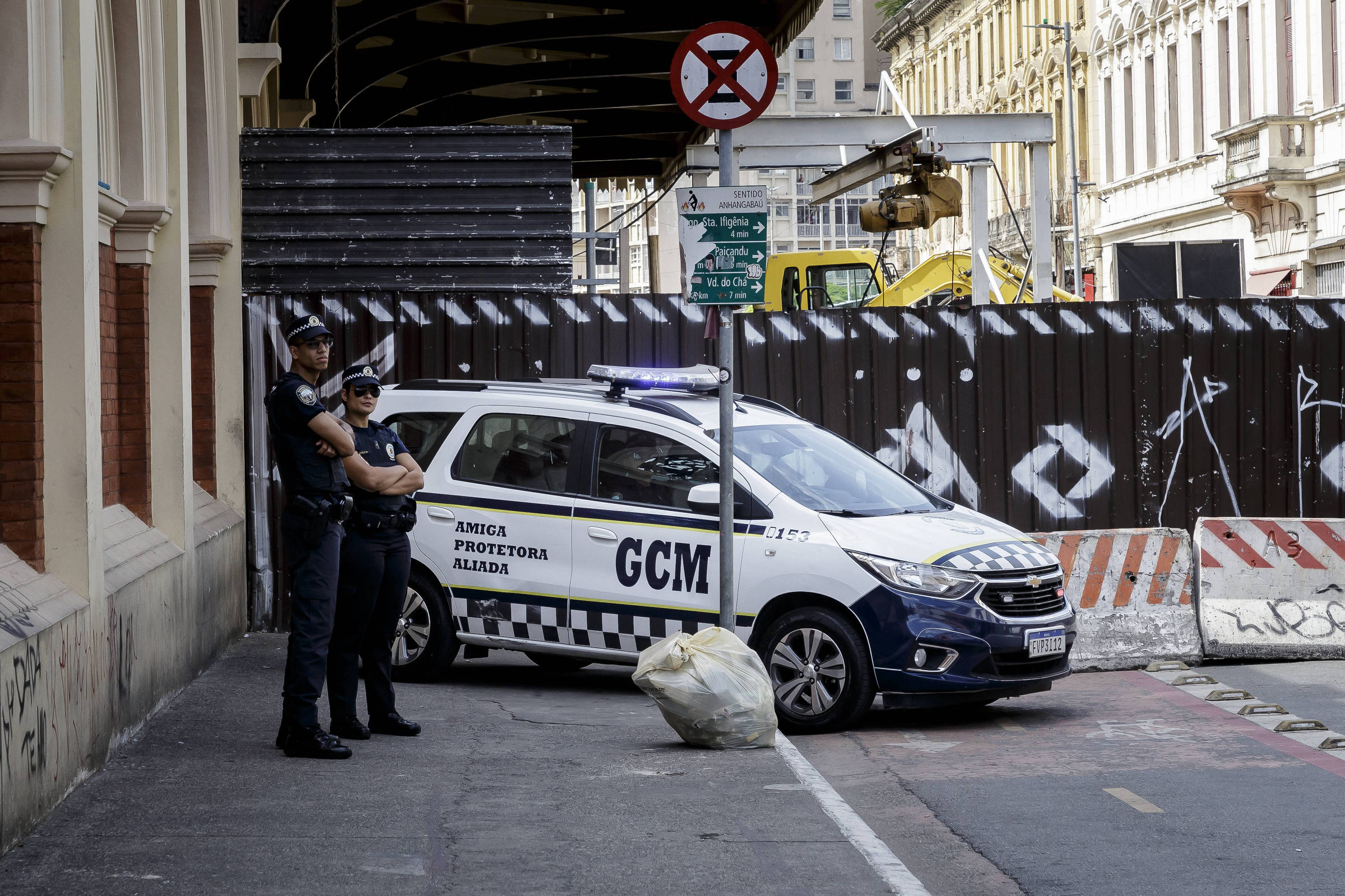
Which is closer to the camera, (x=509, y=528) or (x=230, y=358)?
(x=509, y=528)

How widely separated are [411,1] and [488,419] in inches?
275

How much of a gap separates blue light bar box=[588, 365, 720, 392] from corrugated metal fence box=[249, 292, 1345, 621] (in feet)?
8.40

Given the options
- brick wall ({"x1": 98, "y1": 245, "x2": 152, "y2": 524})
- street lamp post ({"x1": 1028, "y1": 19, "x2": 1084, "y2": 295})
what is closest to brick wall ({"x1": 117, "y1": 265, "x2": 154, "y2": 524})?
brick wall ({"x1": 98, "y1": 245, "x2": 152, "y2": 524})

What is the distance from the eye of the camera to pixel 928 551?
9141mm

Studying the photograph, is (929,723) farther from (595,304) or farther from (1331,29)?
(1331,29)

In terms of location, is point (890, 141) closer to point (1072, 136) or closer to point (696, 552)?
point (696, 552)

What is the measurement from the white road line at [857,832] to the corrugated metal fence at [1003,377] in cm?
541

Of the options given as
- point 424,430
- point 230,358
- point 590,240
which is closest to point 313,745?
point 424,430

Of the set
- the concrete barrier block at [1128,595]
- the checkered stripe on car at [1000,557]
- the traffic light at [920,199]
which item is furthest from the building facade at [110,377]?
the traffic light at [920,199]

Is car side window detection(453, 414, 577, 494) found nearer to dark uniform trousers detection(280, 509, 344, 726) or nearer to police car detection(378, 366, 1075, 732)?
police car detection(378, 366, 1075, 732)

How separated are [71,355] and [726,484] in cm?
342

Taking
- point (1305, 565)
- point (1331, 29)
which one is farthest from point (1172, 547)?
point (1331, 29)

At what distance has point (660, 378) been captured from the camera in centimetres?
1055

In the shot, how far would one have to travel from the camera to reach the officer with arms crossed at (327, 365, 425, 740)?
7992mm
